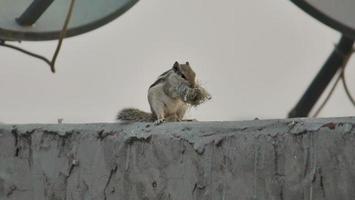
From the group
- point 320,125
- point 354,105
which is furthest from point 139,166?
point 354,105

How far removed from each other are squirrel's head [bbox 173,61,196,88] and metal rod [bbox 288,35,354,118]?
1.12 metres

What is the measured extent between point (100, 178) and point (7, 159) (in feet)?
1.37

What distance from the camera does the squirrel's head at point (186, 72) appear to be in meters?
2.18

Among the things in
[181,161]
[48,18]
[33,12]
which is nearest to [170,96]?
[181,161]

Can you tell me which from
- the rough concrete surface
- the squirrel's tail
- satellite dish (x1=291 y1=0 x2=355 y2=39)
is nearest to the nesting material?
the squirrel's tail

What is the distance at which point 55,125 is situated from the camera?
6.83ft

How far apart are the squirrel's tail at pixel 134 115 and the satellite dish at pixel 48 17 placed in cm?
78

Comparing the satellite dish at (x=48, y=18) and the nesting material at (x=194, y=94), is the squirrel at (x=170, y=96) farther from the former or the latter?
the satellite dish at (x=48, y=18)

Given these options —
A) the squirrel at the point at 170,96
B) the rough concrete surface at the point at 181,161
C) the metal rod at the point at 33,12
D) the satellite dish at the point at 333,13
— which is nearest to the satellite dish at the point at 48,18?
the metal rod at the point at 33,12

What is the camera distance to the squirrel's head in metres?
2.18

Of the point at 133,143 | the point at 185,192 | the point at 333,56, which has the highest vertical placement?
the point at 333,56

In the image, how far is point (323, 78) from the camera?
11.0 feet

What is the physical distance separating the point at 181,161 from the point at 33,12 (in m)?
1.53

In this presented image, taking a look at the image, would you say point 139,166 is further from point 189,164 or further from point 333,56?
point 333,56
